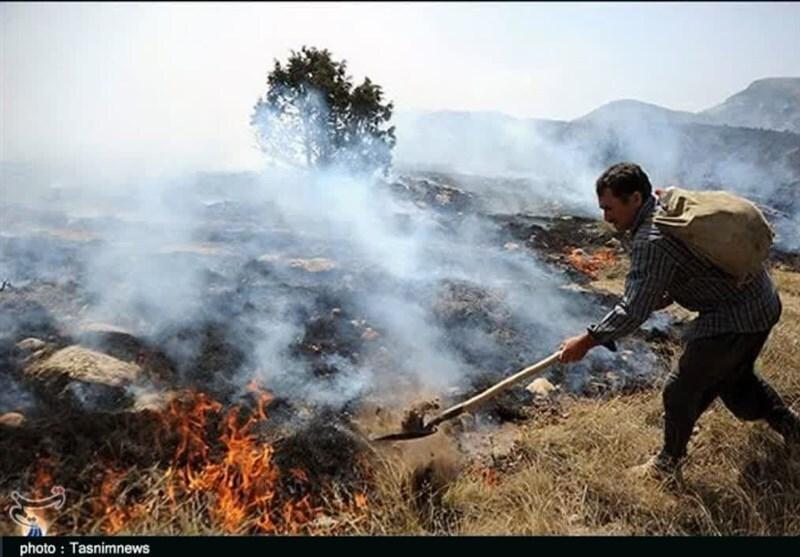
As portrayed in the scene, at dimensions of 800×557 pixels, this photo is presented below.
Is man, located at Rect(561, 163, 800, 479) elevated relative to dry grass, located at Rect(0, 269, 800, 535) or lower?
elevated

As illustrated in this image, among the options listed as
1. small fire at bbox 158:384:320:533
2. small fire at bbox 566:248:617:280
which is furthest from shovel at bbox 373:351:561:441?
small fire at bbox 566:248:617:280

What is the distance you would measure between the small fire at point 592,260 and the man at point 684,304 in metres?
4.81

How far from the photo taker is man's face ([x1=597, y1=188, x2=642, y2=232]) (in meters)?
2.95

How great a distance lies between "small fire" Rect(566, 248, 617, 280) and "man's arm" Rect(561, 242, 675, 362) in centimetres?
508

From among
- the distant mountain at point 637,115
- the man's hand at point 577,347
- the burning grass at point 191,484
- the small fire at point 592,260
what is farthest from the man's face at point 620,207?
the distant mountain at point 637,115

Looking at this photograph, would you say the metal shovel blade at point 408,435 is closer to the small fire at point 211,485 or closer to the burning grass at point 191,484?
the burning grass at point 191,484

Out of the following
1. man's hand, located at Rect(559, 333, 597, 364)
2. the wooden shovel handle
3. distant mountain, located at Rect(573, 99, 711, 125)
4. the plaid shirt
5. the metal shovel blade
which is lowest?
the metal shovel blade

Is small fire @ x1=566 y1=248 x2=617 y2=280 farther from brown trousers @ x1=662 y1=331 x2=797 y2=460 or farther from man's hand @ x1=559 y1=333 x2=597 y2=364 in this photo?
man's hand @ x1=559 y1=333 x2=597 y2=364

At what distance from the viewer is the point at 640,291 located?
2.86 meters

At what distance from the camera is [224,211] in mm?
11508

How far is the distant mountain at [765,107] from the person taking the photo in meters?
12.1

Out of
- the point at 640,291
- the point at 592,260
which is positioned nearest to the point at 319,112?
the point at 592,260
